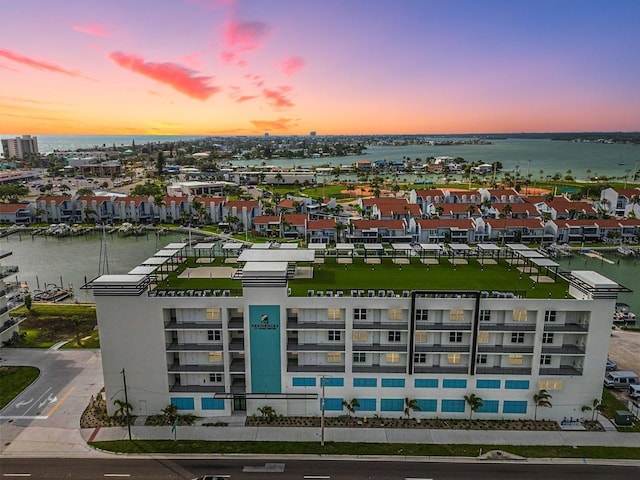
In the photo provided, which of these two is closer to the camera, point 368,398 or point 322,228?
point 368,398

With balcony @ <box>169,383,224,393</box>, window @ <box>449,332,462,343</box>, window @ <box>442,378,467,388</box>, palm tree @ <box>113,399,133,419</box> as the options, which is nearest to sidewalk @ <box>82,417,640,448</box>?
palm tree @ <box>113,399,133,419</box>

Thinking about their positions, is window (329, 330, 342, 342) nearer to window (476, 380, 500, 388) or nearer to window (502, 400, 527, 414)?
window (476, 380, 500, 388)

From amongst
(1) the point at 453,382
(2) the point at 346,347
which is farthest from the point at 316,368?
(1) the point at 453,382

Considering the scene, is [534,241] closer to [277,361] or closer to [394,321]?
[394,321]

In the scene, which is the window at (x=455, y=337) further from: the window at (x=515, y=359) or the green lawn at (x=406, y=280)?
the window at (x=515, y=359)

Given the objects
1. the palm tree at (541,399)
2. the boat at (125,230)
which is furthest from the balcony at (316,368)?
the boat at (125,230)

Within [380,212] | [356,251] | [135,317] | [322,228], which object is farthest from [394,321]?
[380,212]
